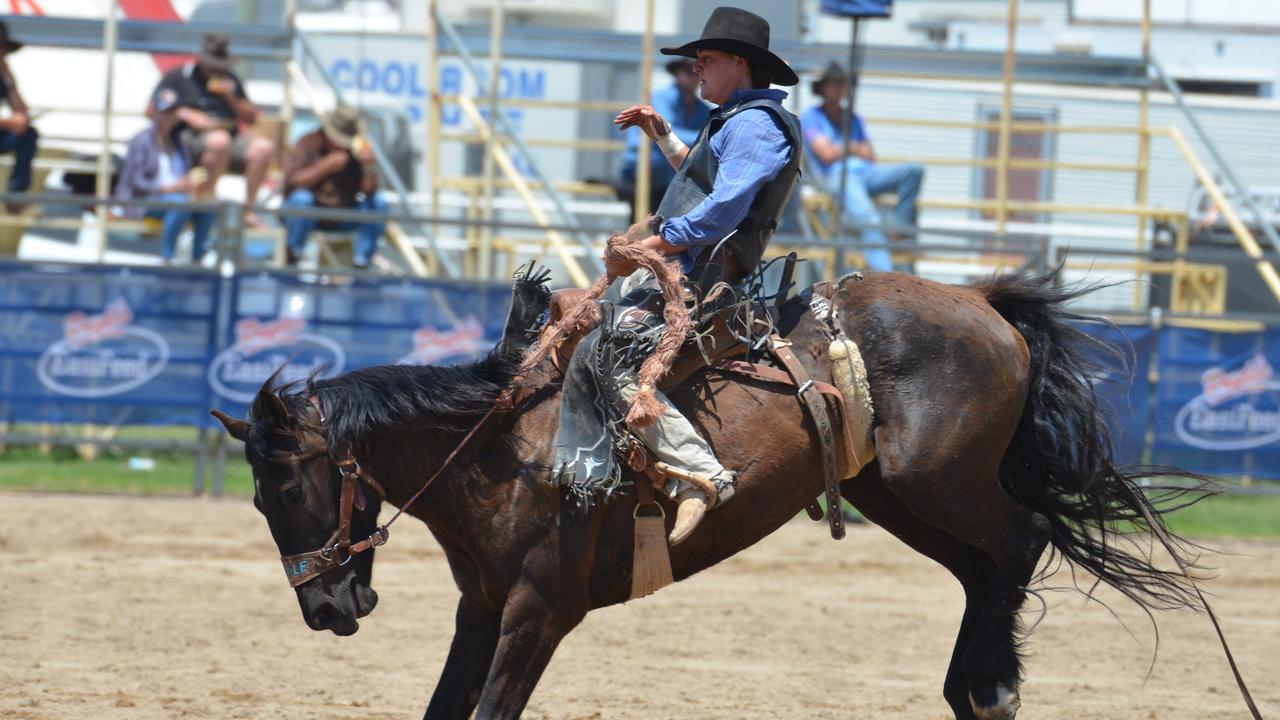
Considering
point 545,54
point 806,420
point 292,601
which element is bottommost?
point 292,601

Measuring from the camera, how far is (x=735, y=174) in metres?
5.13

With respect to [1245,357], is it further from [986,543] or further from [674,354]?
[674,354]

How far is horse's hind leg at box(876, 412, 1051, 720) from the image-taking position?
5383 millimetres

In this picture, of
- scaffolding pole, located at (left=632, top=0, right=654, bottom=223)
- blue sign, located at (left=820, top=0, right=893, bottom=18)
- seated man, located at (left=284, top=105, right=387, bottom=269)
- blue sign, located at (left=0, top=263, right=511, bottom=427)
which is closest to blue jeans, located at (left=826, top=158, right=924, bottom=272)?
blue sign, located at (left=820, top=0, right=893, bottom=18)

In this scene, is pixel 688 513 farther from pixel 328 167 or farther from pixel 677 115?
pixel 328 167

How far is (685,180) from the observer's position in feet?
17.5

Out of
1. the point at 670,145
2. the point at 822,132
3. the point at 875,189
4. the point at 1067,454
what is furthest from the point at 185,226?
the point at 1067,454

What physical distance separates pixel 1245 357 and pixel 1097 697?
18.9 ft

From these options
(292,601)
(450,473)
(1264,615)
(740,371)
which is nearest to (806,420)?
(740,371)

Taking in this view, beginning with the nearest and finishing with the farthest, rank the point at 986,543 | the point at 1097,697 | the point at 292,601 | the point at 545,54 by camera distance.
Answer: the point at 986,543 → the point at 1097,697 → the point at 292,601 → the point at 545,54

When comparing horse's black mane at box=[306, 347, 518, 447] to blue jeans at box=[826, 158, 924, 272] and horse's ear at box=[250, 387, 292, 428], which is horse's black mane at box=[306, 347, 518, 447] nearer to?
horse's ear at box=[250, 387, 292, 428]

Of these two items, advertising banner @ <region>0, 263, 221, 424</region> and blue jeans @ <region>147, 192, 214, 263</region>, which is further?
blue jeans @ <region>147, 192, 214, 263</region>

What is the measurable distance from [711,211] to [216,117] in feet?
34.3

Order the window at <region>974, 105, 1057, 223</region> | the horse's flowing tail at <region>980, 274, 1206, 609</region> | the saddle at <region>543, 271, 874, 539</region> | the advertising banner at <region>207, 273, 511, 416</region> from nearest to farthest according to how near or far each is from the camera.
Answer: the saddle at <region>543, 271, 874, 539</region>
the horse's flowing tail at <region>980, 274, 1206, 609</region>
the advertising banner at <region>207, 273, 511, 416</region>
the window at <region>974, 105, 1057, 223</region>
